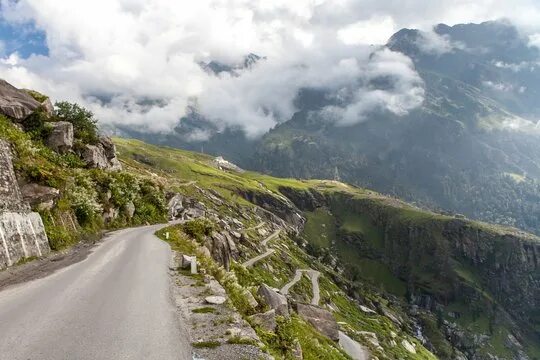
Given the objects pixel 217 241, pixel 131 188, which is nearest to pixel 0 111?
pixel 131 188

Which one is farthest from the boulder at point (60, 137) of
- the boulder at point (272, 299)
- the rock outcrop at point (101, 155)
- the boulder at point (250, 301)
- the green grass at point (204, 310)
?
the green grass at point (204, 310)

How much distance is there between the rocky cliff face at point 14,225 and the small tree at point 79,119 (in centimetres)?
3530

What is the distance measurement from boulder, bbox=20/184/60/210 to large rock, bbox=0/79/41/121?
22864 mm

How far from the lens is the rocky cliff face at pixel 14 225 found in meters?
27.8

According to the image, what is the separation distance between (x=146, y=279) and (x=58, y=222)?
1747 cm

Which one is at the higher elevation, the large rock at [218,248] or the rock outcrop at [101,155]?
the rock outcrop at [101,155]

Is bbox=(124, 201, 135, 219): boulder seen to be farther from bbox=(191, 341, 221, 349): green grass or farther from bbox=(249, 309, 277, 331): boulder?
bbox=(191, 341, 221, 349): green grass

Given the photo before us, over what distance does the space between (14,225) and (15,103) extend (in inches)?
1330

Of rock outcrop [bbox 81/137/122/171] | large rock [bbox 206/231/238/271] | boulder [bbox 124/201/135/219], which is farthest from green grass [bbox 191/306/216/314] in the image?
rock outcrop [bbox 81/137/122/171]

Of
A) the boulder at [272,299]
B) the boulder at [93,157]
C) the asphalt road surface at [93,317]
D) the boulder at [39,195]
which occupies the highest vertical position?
the boulder at [93,157]

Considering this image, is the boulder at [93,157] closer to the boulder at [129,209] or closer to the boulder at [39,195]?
the boulder at [129,209]

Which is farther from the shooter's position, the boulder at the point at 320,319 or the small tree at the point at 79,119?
the small tree at the point at 79,119

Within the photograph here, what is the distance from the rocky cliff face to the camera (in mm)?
27753

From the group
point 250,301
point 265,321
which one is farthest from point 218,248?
point 265,321
